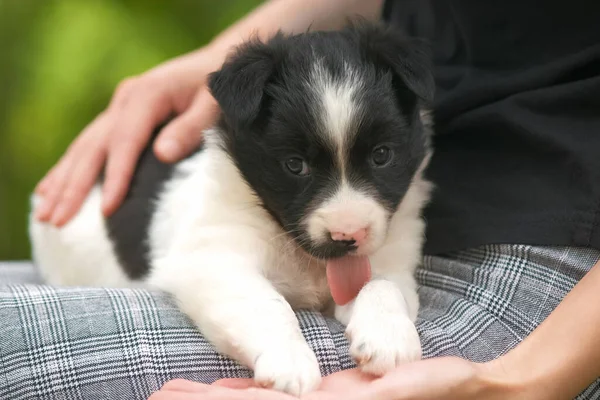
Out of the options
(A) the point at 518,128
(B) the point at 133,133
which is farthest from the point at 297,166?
(B) the point at 133,133

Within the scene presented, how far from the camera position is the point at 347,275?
2.14 metres

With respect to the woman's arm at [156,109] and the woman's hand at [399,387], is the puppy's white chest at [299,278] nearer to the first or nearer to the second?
the woman's hand at [399,387]

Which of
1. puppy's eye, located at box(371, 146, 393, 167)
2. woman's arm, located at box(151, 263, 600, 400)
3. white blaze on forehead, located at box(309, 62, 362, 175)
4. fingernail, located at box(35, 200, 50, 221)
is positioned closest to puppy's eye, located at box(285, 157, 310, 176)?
white blaze on forehead, located at box(309, 62, 362, 175)

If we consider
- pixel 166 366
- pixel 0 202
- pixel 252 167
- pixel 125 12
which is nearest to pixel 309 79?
pixel 252 167

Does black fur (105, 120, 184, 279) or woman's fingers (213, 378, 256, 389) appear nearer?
woman's fingers (213, 378, 256, 389)

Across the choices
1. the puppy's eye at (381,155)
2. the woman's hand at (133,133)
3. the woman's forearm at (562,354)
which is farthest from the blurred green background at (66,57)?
the woman's forearm at (562,354)

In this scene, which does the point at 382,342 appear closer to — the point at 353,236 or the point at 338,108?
the point at 353,236

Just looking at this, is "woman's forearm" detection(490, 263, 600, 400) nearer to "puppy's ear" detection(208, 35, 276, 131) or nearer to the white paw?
the white paw

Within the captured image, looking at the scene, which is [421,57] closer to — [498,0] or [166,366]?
[498,0]

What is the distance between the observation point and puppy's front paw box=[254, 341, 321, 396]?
1.63 m

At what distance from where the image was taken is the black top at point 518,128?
2.09m

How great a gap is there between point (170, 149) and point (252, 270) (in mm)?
852

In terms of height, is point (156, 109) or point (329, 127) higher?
point (329, 127)

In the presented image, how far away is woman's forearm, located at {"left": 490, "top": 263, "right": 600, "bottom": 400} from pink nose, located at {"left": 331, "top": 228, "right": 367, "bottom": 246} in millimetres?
486
